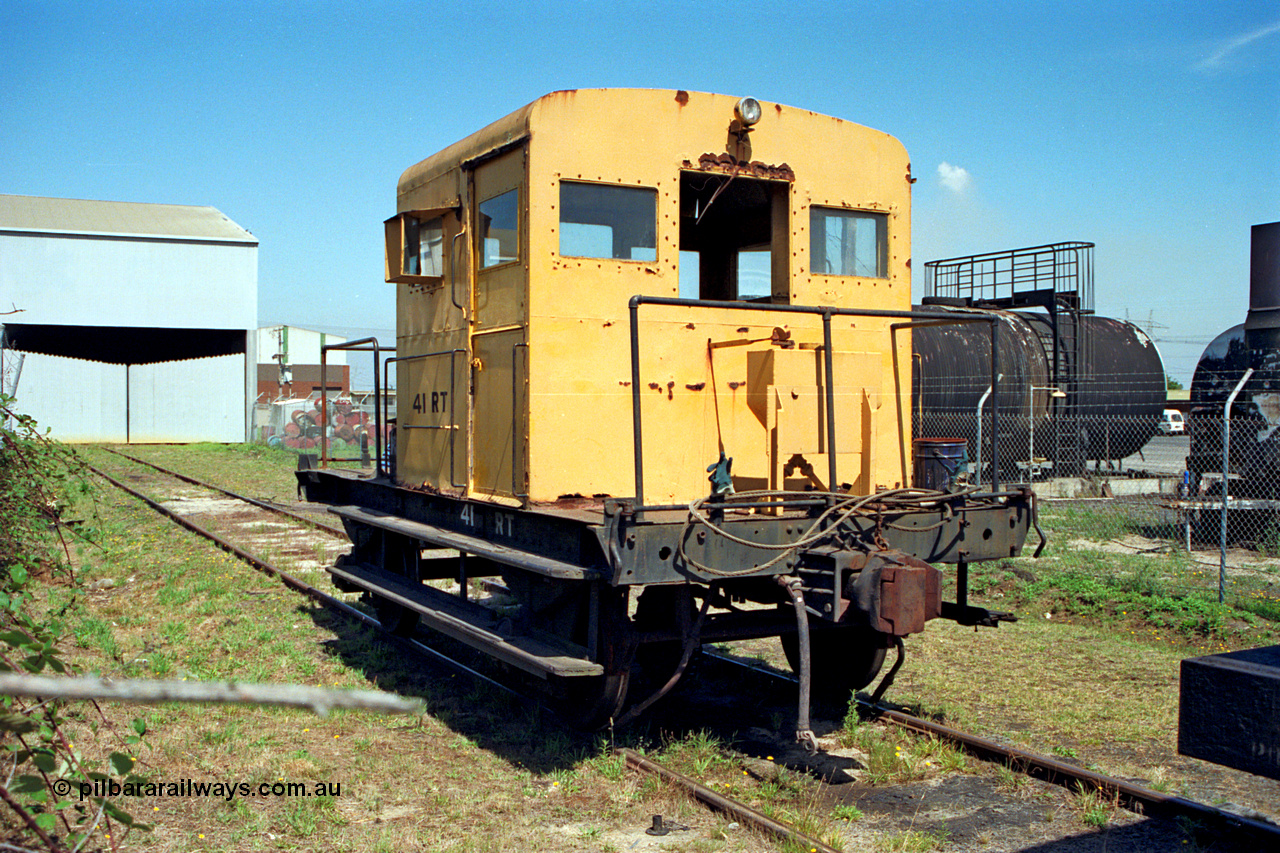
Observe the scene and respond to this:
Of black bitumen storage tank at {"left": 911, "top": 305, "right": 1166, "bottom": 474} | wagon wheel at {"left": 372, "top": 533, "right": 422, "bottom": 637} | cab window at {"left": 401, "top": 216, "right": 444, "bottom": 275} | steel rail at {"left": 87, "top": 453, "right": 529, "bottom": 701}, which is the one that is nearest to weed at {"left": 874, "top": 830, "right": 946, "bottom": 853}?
steel rail at {"left": 87, "top": 453, "right": 529, "bottom": 701}

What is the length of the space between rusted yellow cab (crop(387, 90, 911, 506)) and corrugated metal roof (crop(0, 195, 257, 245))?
33413mm

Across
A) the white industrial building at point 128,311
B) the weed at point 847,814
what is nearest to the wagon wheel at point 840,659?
the weed at point 847,814

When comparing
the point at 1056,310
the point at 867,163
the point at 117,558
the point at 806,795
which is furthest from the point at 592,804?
the point at 1056,310

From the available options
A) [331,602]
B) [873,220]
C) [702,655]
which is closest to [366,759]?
[702,655]

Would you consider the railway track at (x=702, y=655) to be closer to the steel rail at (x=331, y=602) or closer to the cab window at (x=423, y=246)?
the steel rail at (x=331, y=602)

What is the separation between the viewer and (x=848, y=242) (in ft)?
22.7

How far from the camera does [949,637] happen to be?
8766mm

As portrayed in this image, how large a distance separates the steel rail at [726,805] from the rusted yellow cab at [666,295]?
1.52 meters

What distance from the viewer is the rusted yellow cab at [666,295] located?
6105 millimetres

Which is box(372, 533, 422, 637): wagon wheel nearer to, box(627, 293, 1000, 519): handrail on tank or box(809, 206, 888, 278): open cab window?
box(627, 293, 1000, 519): handrail on tank

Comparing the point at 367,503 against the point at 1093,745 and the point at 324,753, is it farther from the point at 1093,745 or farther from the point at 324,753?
the point at 1093,745

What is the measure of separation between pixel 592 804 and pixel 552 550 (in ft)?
4.43

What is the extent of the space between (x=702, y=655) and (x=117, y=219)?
3691cm

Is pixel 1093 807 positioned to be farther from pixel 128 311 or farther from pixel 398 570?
pixel 128 311
